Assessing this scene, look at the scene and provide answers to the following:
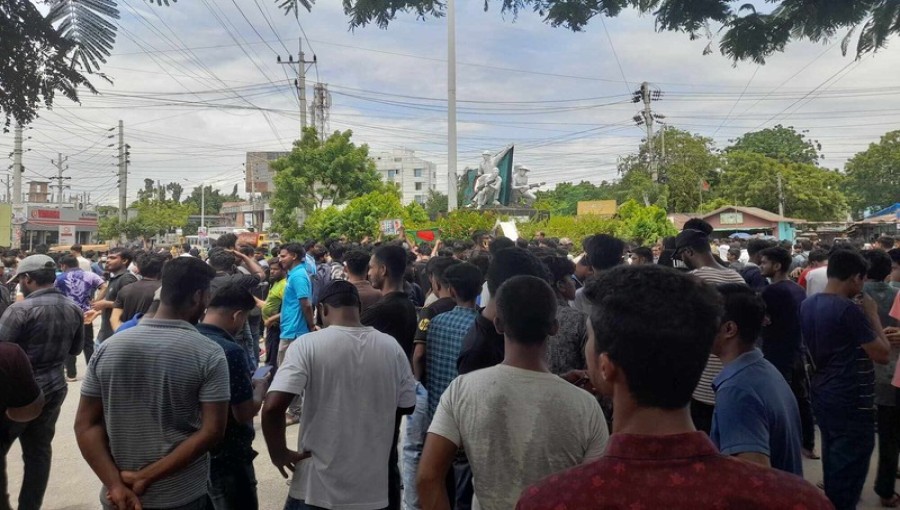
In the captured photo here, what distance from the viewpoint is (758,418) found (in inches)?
99.0

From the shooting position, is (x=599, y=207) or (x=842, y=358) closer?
(x=842, y=358)

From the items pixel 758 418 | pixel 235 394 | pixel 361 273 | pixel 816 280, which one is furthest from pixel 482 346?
pixel 816 280

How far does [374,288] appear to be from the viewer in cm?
577

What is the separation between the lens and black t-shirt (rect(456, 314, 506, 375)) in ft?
11.1

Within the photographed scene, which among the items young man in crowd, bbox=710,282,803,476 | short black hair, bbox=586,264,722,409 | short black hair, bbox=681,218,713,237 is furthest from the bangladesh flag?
short black hair, bbox=586,264,722,409

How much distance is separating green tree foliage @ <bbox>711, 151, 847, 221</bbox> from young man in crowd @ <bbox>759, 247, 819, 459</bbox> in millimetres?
48212

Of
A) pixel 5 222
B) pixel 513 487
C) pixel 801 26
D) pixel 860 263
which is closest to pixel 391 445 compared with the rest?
pixel 513 487

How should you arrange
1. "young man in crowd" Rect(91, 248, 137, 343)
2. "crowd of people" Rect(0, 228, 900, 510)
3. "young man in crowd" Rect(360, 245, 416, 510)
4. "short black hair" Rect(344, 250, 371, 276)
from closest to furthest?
"crowd of people" Rect(0, 228, 900, 510) → "young man in crowd" Rect(360, 245, 416, 510) → "short black hair" Rect(344, 250, 371, 276) → "young man in crowd" Rect(91, 248, 137, 343)

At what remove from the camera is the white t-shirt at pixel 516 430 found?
2332mm

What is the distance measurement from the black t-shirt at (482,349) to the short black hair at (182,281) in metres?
1.31

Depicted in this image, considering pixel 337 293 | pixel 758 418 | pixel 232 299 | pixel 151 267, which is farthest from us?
pixel 151 267

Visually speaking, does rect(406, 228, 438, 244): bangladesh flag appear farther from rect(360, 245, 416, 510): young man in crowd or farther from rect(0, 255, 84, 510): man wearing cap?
rect(0, 255, 84, 510): man wearing cap

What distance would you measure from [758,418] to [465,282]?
1.95 metres

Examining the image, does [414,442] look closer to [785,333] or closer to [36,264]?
[785,333]
